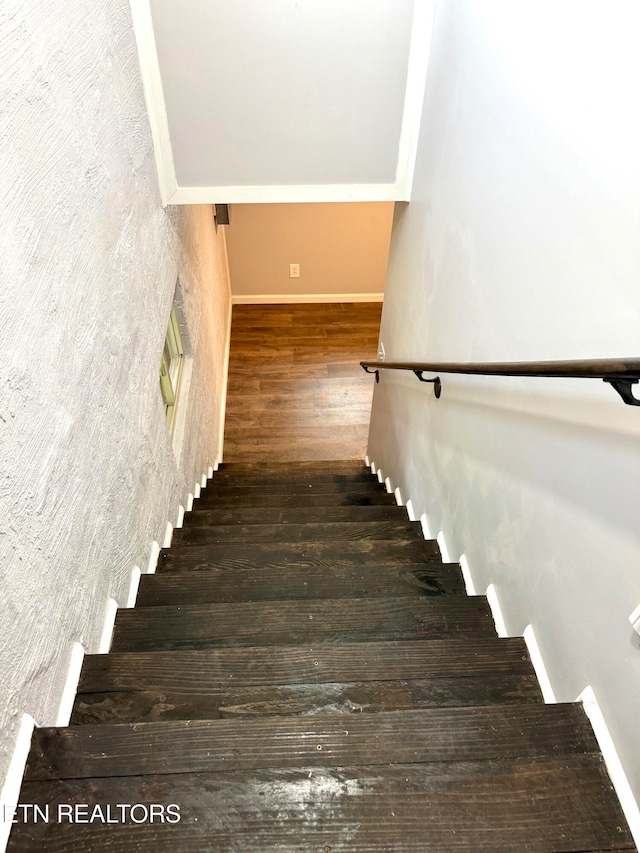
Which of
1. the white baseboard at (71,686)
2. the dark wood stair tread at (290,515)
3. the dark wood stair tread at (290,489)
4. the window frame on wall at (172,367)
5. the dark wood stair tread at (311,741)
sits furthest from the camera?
the dark wood stair tread at (290,489)

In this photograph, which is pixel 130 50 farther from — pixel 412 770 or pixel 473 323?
pixel 412 770

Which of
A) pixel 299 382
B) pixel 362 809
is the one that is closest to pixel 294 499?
pixel 362 809

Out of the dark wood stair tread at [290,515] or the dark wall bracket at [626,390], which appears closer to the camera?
the dark wall bracket at [626,390]

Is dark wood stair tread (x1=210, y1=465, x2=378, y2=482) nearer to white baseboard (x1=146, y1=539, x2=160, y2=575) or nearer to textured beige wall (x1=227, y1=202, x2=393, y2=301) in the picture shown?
white baseboard (x1=146, y1=539, x2=160, y2=575)

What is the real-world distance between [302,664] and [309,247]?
495 centimetres

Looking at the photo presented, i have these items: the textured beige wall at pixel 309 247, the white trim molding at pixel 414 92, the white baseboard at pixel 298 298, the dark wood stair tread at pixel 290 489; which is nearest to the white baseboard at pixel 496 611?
the dark wood stair tread at pixel 290 489

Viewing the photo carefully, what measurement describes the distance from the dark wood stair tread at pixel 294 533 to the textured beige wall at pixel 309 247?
3985 mm

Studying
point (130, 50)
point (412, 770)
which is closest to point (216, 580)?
point (412, 770)

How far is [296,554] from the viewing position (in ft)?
6.23

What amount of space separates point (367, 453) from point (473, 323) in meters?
2.62

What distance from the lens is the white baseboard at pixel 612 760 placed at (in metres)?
0.97

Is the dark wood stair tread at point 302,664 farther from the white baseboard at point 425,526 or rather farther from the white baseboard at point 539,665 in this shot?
the white baseboard at point 425,526

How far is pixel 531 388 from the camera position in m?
1.28

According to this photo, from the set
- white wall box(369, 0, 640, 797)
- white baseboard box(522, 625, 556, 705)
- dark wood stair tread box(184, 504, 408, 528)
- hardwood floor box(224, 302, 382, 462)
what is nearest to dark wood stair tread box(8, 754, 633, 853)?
white wall box(369, 0, 640, 797)
